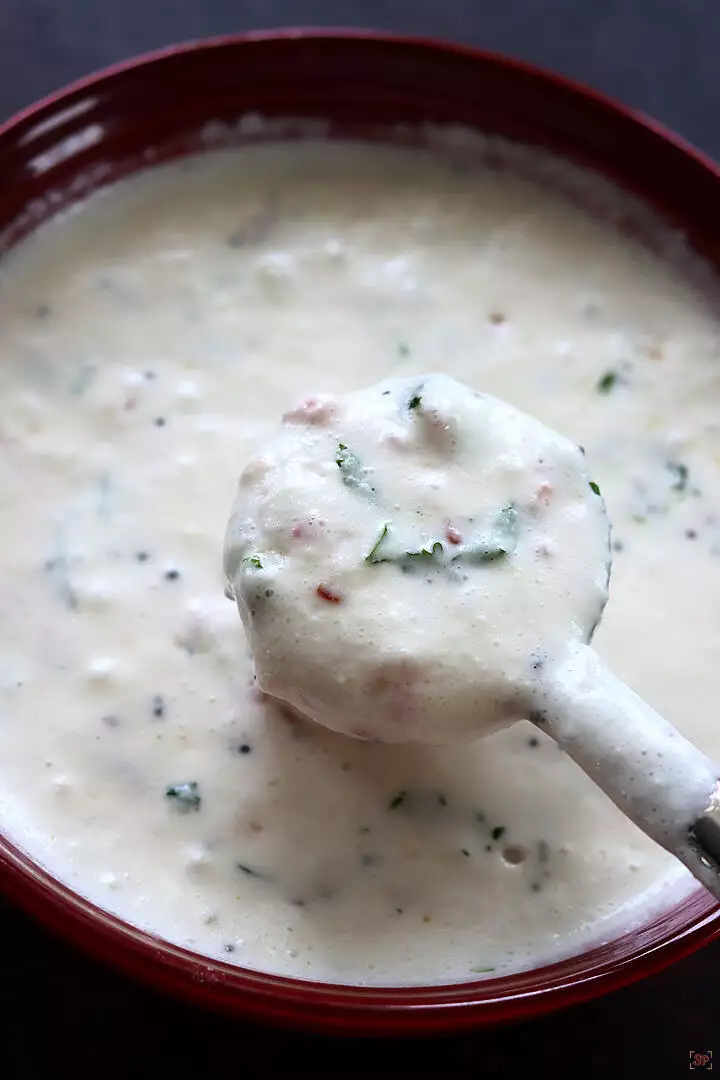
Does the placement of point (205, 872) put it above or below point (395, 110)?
below

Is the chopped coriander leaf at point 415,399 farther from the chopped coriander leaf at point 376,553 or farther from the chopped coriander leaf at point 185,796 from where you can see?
the chopped coriander leaf at point 185,796

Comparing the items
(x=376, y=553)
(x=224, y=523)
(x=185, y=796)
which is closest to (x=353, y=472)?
(x=376, y=553)

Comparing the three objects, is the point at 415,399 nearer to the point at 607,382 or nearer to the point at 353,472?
the point at 353,472

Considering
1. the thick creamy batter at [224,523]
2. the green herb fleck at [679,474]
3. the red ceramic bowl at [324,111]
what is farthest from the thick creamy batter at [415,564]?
the red ceramic bowl at [324,111]

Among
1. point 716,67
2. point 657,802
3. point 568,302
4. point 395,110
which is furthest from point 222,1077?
point 716,67

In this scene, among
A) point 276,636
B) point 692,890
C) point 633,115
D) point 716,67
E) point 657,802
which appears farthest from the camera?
point 716,67

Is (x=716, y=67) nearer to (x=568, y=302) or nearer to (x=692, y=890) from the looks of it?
(x=568, y=302)

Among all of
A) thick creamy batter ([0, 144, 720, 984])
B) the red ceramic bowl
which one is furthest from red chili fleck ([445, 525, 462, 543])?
the red ceramic bowl
